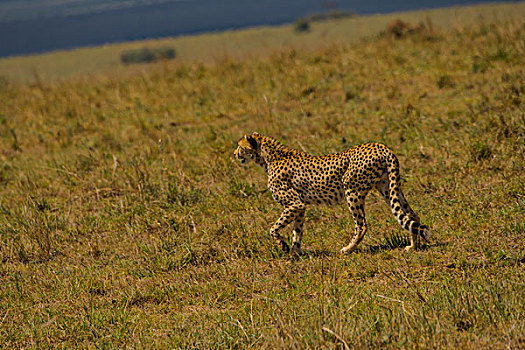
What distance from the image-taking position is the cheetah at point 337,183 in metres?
6.02

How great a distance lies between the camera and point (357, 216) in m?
6.20

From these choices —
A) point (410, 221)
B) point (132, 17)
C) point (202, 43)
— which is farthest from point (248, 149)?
point (132, 17)

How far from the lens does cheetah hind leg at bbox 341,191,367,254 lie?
20.1ft

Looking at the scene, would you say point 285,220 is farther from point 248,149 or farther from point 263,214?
point 263,214

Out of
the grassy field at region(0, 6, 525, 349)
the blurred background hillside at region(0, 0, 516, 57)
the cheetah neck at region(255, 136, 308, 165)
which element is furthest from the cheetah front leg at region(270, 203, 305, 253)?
the blurred background hillside at region(0, 0, 516, 57)

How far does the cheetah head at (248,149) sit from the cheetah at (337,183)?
11mm

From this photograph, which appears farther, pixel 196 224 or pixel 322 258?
pixel 196 224

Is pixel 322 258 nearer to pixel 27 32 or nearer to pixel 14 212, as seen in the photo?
pixel 14 212

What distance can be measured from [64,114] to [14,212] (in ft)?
19.4

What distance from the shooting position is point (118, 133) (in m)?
12.4

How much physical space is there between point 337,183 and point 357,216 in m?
0.37

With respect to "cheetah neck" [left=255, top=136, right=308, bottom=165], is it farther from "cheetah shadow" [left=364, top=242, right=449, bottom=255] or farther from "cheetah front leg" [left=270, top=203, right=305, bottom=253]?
"cheetah shadow" [left=364, top=242, right=449, bottom=255]

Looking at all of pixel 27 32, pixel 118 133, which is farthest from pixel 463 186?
pixel 27 32

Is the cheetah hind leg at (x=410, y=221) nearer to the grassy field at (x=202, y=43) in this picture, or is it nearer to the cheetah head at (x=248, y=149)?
the cheetah head at (x=248, y=149)
